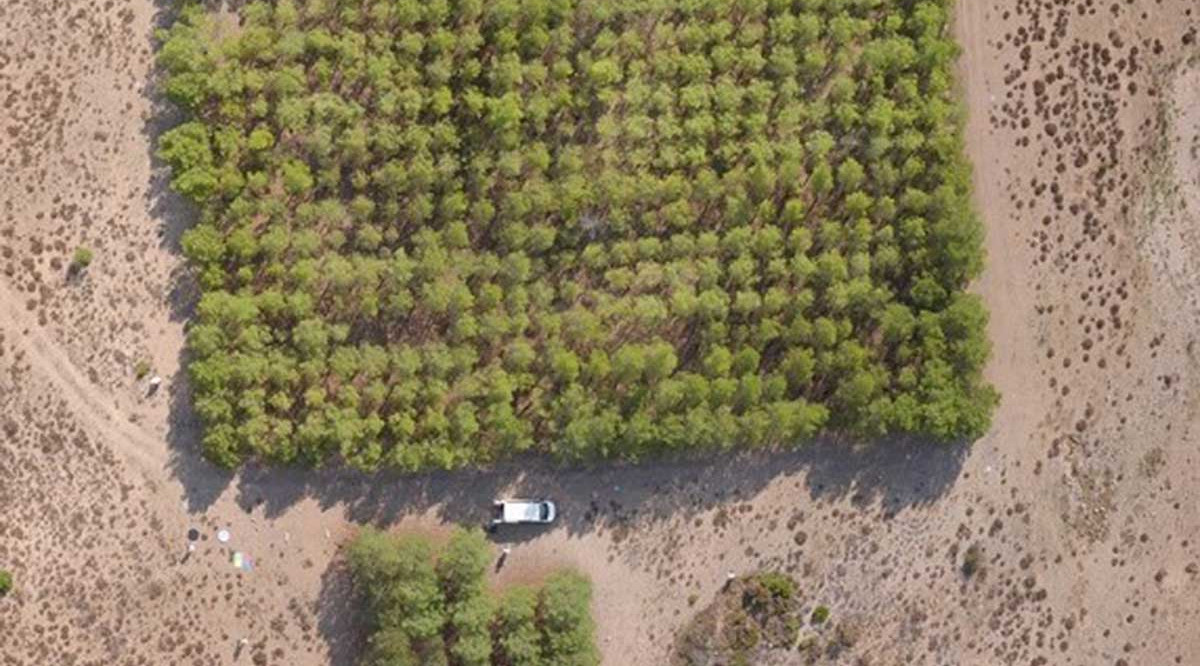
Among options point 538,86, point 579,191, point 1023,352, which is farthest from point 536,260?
point 1023,352

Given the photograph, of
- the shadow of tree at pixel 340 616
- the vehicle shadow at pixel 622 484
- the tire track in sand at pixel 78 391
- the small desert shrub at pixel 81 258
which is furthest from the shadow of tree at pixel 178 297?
the shadow of tree at pixel 340 616

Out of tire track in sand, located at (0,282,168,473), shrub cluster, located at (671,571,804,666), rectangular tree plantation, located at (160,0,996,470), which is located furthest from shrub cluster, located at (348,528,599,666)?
tire track in sand, located at (0,282,168,473)

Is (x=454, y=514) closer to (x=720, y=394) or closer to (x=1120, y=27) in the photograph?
(x=720, y=394)

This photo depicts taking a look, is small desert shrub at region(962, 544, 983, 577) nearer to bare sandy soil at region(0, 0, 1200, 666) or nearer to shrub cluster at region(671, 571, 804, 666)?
bare sandy soil at region(0, 0, 1200, 666)

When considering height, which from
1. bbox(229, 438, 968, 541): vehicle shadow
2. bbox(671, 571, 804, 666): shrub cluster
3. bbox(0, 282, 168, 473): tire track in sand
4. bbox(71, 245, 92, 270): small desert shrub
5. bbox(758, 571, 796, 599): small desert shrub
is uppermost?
bbox(71, 245, 92, 270): small desert shrub

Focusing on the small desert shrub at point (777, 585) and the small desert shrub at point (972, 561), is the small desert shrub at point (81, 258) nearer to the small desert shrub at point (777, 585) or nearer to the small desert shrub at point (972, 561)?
the small desert shrub at point (777, 585)
